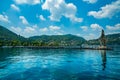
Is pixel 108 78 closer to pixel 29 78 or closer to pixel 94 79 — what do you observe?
pixel 94 79

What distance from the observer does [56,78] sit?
38906 mm

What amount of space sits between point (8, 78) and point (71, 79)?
13860 mm

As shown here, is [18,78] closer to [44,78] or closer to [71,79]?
[44,78]

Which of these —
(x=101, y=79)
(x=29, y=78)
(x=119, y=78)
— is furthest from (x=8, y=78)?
(x=119, y=78)

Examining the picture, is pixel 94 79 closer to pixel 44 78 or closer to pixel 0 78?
pixel 44 78

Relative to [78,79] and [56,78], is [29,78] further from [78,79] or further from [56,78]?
[78,79]

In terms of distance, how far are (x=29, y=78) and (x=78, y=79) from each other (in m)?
10.8

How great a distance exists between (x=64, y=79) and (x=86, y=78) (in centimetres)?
500

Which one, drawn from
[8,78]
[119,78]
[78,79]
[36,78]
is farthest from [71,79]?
[8,78]

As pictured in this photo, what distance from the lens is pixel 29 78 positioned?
1543 inches

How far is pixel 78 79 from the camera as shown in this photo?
1503 inches

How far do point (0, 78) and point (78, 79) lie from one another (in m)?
17.1

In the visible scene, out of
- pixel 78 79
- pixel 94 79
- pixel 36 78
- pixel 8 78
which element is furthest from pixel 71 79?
pixel 8 78

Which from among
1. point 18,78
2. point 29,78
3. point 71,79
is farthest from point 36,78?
point 71,79
